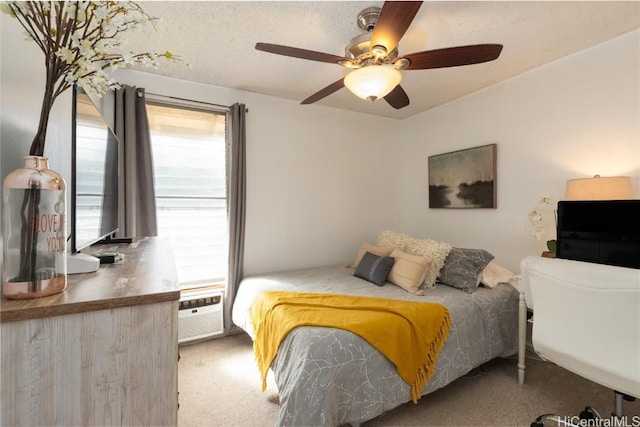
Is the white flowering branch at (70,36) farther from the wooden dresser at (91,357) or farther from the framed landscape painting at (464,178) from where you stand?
the framed landscape painting at (464,178)

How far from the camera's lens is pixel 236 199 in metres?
2.93

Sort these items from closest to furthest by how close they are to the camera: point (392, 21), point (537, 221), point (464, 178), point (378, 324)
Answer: point (392, 21), point (378, 324), point (537, 221), point (464, 178)

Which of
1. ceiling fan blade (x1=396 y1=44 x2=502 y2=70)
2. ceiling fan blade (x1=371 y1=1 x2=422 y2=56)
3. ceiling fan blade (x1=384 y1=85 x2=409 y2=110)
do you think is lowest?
ceiling fan blade (x1=384 y1=85 x2=409 y2=110)

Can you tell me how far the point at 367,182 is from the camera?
381cm

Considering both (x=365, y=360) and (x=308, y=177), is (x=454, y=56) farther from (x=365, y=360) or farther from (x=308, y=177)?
(x=308, y=177)

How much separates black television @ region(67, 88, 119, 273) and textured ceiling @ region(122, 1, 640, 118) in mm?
1007

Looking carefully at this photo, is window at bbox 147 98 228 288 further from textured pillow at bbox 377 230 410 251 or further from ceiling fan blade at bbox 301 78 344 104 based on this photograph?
textured pillow at bbox 377 230 410 251

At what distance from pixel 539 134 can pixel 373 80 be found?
1.95 metres

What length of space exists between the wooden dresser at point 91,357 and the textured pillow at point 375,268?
1994 mm

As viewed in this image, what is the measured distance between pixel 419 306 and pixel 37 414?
1.86 metres

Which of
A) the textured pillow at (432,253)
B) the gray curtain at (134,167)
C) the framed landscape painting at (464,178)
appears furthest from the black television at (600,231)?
the gray curtain at (134,167)

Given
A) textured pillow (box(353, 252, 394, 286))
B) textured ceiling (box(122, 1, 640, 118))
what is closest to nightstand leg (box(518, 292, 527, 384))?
textured pillow (box(353, 252, 394, 286))

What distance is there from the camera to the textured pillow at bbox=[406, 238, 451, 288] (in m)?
2.45

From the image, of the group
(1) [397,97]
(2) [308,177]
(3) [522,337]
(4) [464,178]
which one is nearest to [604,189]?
(3) [522,337]
